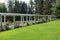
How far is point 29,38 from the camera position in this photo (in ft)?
45.3

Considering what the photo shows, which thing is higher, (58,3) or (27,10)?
(58,3)

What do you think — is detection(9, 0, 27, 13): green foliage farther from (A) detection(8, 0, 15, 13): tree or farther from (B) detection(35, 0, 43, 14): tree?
(B) detection(35, 0, 43, 14): tree

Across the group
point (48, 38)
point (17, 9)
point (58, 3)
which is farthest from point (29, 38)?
point (17, 9)

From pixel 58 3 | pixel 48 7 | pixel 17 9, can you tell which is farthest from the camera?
pixel 17 9

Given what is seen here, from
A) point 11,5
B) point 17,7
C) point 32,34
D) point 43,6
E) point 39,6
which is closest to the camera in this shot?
point 32,34

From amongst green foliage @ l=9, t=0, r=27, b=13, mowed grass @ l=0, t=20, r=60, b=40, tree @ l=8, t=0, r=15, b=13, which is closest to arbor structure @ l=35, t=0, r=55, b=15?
green foliage @ l=9, t=0, r=27, b=13

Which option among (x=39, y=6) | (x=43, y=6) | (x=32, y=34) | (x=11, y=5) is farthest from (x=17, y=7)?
(x=32, y=34)

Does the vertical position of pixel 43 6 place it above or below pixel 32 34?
below

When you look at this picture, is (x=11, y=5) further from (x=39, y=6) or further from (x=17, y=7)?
(x=39, y=6)

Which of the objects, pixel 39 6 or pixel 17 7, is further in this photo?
pixel 17 7

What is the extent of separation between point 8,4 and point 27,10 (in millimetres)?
8117

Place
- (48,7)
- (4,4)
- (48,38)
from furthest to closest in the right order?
(4,4), (48,7), (48,38)

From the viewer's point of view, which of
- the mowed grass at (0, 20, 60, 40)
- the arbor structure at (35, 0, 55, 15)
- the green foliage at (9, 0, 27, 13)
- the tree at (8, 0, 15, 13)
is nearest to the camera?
the mowed grass at (0, 20, 60, 40)

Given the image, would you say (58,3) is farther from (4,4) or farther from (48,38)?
(4,4)
